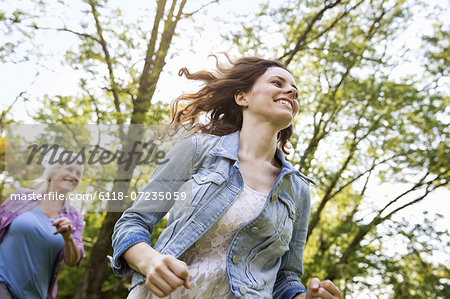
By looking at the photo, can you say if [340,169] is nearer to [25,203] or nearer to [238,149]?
[25,203]

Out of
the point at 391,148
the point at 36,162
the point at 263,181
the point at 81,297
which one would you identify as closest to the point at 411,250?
the point at 391,148

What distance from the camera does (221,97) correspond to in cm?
213

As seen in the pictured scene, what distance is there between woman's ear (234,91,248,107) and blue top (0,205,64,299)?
7.04ft

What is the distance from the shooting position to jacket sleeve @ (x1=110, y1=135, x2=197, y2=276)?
53.6 inches

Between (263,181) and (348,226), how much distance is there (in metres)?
7.05

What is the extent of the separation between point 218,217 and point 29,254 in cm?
230

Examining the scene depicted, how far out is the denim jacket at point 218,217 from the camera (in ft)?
4.72

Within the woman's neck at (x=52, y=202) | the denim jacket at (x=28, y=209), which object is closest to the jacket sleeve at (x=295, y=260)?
the denim jacket at (x=28, y=209)

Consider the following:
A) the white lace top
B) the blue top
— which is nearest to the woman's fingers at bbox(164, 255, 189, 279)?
the white lace top

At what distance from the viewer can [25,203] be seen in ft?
11.3

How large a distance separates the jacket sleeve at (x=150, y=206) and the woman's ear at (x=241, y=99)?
0.38 metres

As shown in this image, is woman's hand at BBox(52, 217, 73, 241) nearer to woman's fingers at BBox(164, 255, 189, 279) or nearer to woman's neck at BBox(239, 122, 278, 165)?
woman's neck at BBox(239, 122, 278, 165)

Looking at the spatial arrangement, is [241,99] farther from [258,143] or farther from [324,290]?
[324,290]

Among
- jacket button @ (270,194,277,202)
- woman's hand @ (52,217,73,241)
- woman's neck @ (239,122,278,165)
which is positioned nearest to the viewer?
jacket button @ (270,194,277,202)
